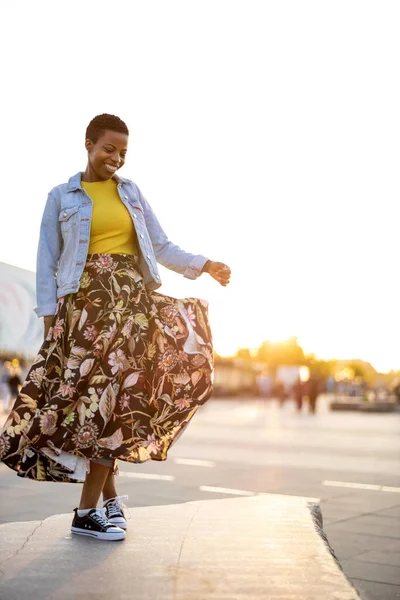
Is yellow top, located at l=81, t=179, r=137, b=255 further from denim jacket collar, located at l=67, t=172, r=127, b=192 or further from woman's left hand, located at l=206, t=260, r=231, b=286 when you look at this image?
woman's left hand, located at l=206, t=260, r=231, b=286

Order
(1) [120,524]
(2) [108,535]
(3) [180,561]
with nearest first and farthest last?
(3) [180,561] < (2) [108,535] < (1) [120,524]

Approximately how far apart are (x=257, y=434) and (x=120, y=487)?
10.0 m

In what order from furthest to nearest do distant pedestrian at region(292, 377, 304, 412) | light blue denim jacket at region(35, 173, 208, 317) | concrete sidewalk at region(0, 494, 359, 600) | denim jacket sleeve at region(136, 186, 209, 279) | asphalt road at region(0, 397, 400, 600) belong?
distant pedestrian at region(292, 377, 304, 412) → asphalt road at region(0, 397, 400, 600) → denim jacket sleeve at region(136, 186, 209, 279) → light blue denim jacket at region(35, 173, 208, 317) → concrete sidewalk at region(0, 494, 359, 600)

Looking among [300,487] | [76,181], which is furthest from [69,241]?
[300,487]

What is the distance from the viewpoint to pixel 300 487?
840 centimetres

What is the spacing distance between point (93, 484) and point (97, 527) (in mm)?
203

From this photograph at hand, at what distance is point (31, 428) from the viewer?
4.23 meters

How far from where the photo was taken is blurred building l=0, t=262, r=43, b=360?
16.8ft

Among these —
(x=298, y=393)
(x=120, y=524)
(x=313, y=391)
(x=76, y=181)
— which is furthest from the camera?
(x=298, y=393)

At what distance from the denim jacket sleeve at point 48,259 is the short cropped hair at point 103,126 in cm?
37

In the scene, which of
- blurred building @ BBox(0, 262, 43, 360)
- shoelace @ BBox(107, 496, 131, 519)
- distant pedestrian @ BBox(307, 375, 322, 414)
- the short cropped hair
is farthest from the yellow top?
distant pedestrian @ BBox(307, 375, 322, 414)

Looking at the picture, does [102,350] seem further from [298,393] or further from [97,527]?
[298,393]

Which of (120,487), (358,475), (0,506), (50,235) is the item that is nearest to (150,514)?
(50,235)

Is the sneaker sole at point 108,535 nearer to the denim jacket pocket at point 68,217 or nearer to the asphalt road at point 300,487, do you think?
the asphalt road at point 300,487
